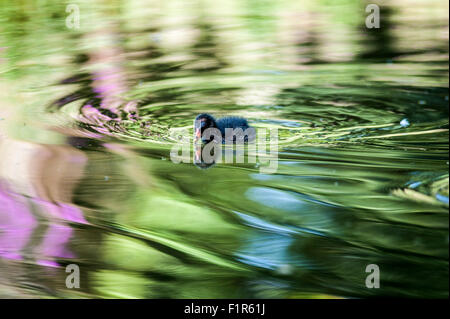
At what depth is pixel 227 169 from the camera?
4.23 metres

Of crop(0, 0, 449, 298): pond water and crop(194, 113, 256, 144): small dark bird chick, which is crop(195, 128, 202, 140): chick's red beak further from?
crop(0, 0, 449, 298): pond water

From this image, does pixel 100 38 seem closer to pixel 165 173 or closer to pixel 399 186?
pixel 165 173

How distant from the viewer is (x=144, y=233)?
3.42 meters

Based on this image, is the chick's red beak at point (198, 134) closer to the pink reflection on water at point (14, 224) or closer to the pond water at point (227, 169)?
the pond water at point (227, 169)

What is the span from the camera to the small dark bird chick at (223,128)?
4.68 m

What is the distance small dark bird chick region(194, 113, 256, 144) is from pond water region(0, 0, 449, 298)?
193mm

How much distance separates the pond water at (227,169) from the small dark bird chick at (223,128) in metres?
0.19

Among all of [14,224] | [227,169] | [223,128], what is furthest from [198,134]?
[14,224]

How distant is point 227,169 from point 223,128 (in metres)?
0.65

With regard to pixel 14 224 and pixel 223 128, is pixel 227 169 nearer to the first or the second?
pixel 223 128

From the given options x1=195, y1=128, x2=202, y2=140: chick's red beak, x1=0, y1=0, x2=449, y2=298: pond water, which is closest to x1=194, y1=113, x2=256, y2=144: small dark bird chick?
x1=195, y1=128, x2=202, y2=140: chick's red beak

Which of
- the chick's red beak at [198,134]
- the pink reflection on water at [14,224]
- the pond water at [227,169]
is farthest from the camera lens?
the chick's red beak at [198,134]

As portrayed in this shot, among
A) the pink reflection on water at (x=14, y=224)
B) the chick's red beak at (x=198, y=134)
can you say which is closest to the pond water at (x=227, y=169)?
the pink reflection on water at (x=14, y=224)

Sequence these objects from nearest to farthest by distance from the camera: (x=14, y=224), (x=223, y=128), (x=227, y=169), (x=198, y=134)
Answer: (x=14, y=224)
(x=227, y=169)
(x=198, y=134)
(x=223, y=128)
